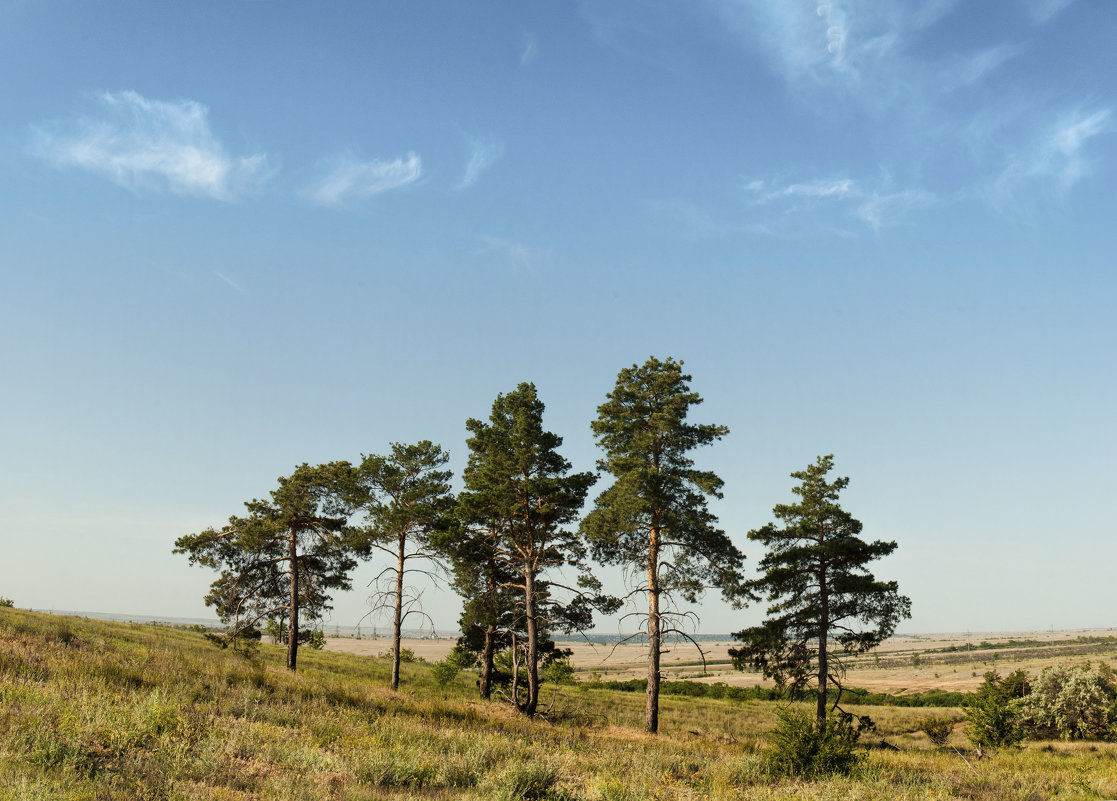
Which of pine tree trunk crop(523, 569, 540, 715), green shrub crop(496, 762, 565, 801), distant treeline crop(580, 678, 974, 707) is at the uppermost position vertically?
green shrub crop(496, 762, 565, 801)

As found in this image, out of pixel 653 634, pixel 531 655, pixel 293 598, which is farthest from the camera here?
pixel 293 598

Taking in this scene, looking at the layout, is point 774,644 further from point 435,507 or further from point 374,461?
point 374,461

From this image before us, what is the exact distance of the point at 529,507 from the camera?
25.5 metres

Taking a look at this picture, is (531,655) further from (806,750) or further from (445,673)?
(445,673)

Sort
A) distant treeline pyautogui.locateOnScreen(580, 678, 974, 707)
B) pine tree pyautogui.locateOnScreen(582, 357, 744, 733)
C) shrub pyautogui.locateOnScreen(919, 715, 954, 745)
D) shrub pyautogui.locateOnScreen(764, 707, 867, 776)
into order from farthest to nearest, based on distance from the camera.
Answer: distant treeline pyautogui.locateOnScreen(580, 678, 974, 707), shrub pyautogui.locateOnScreen(919, 715, 954, 745), pine tree pyautogui.locateOnScreen(582, 357, 744, 733), shrub pyautogui.locateOnScreen(764, 707, 867, 776)

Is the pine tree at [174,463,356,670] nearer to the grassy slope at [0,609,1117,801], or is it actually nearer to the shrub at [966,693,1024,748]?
the grassy slope at [0,609,1117,801]

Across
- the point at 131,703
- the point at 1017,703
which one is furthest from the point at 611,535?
the point at 1017,703

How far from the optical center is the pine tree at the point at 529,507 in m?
24.6

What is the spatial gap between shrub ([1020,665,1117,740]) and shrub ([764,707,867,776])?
38256 mm

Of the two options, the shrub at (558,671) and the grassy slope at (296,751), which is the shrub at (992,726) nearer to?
the grassy slope at (296,751)

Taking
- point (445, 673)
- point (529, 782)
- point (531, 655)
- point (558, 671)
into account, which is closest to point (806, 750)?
point (529, 782)

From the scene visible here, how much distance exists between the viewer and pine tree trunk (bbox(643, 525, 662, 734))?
74.1 feet

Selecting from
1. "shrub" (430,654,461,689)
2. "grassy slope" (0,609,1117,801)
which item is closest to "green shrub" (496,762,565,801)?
"grassy slope" (0,609,1117,801)

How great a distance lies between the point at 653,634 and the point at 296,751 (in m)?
15.4
